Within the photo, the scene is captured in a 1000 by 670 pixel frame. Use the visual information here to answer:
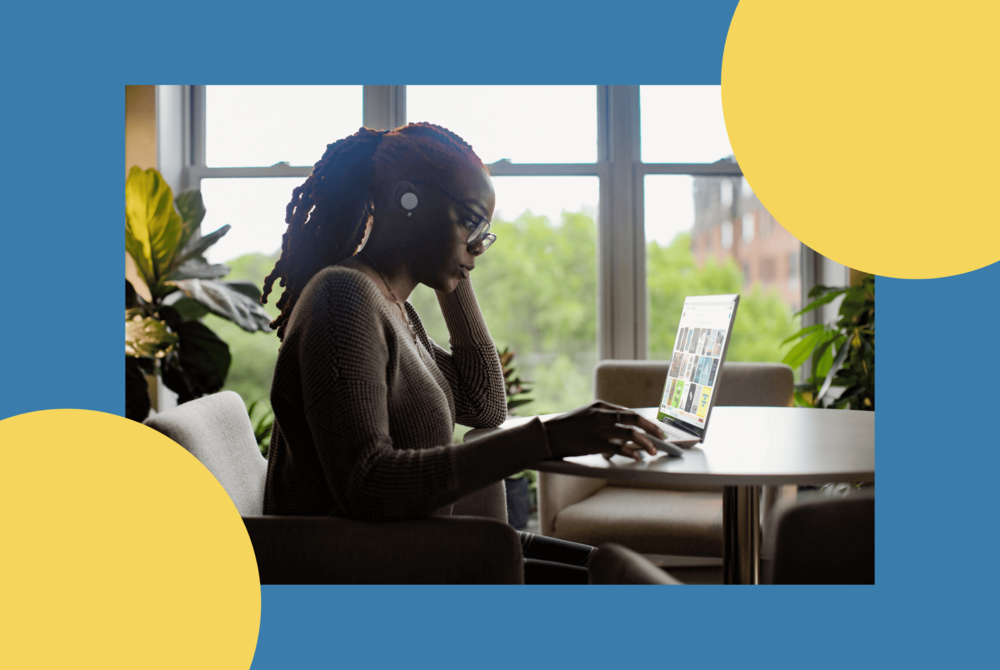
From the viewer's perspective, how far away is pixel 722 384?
2.79 metres

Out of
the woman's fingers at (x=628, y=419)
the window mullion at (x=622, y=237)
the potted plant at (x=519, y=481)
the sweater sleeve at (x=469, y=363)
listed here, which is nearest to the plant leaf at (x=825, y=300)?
the window mullion at (x=622, y=237)

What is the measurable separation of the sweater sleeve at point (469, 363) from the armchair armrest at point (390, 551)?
0.50 meters

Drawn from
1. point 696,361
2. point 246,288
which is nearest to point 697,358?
point 696,361

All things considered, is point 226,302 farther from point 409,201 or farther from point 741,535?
point 741,535

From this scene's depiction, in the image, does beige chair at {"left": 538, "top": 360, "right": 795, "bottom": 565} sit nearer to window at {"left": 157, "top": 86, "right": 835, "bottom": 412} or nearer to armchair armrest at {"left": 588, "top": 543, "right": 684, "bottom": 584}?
armchair armrest at {"left": 588, "top": 543, "right": 684, "bottom": 584}

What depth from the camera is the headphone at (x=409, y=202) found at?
116cm

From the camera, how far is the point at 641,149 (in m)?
3.26

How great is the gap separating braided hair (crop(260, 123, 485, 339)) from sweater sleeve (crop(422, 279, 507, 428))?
322 millimetres

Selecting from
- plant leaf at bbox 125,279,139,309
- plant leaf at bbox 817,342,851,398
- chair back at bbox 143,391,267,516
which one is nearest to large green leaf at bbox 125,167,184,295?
plant leaf at bbox 125,279,139,309

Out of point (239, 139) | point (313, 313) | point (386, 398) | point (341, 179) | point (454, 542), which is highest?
point (239, 139)
